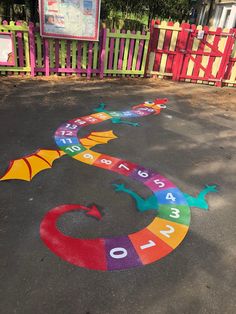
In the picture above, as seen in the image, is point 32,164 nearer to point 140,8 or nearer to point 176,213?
point 176,213

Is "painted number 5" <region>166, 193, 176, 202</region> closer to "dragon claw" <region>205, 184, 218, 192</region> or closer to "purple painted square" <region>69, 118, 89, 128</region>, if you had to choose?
"dragon claw" <region>205, 184, 218, 192</region>

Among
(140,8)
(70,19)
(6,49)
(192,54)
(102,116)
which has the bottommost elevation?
(102,116)

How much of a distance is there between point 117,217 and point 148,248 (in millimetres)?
584

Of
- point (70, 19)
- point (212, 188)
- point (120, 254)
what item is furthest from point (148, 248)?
point (70, 19)

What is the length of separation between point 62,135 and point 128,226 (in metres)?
2.78

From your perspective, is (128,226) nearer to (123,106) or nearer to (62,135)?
(62,135)

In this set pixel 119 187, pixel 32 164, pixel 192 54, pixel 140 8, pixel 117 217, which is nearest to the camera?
pixel 117 217

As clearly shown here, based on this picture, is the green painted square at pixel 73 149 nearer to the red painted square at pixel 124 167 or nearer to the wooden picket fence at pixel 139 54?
the red painted square at pixel 124 167

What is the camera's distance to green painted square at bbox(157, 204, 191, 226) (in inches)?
138

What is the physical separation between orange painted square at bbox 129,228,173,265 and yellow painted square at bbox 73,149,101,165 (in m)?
1.75

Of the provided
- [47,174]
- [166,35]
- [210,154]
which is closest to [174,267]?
[47,174]

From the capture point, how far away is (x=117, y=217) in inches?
136

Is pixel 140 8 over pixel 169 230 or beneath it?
over

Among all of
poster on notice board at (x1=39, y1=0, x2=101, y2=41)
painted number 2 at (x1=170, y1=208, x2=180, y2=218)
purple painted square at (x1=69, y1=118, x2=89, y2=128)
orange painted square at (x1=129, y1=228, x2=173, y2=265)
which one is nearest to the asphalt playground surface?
orange painted square at (x1=129, y1=228, x2=173, y2=265)
